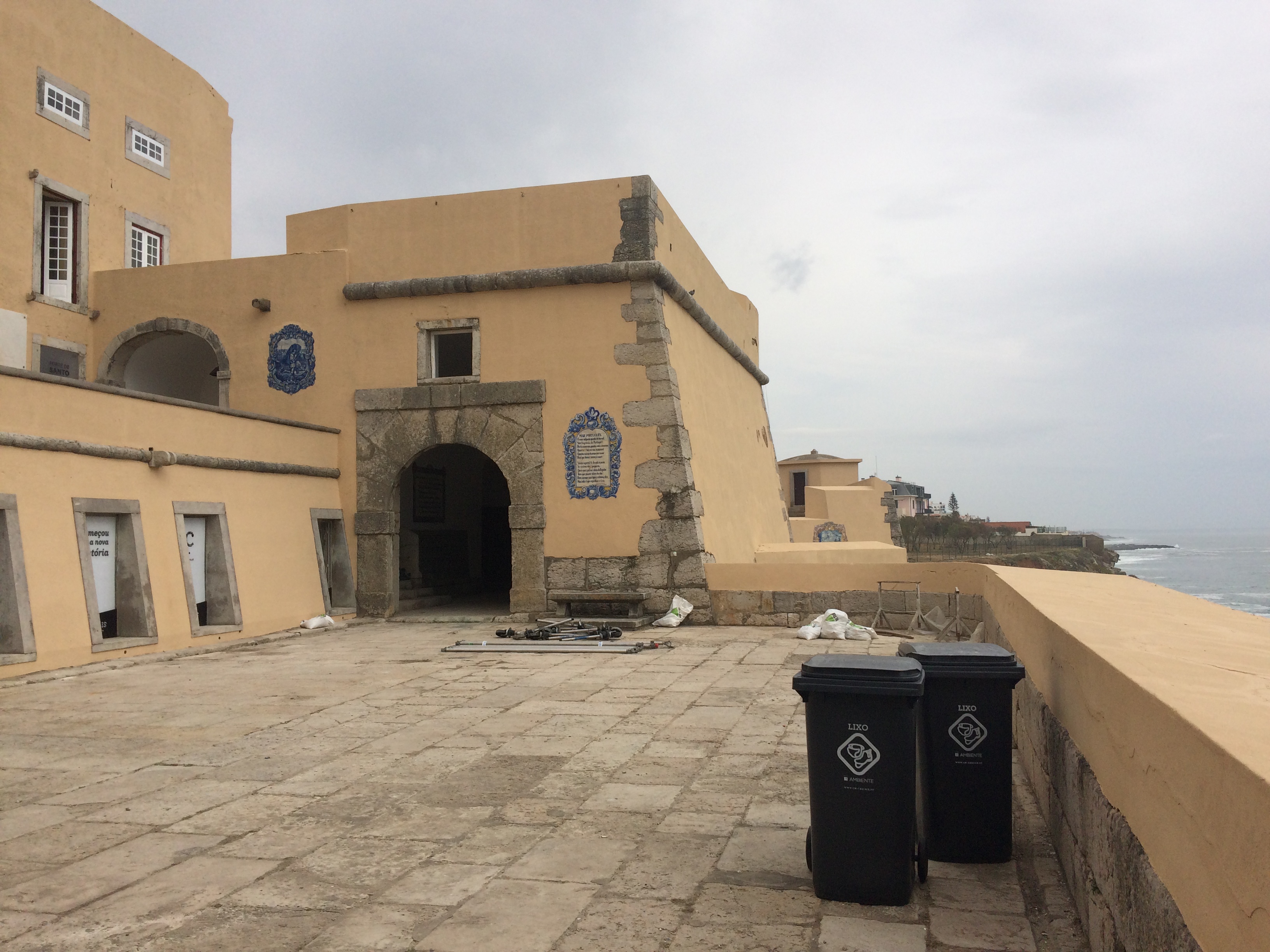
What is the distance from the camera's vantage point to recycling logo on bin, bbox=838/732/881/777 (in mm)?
3332

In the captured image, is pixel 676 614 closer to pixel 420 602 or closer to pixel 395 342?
pixel 420 602

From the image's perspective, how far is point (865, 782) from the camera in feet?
11.0

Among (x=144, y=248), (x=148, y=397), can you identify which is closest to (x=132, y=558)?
(x=148, y=397)

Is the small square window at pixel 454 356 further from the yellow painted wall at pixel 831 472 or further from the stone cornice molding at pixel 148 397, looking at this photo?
the yellow painted wall at pixel 831 472

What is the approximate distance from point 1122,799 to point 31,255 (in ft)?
51.0

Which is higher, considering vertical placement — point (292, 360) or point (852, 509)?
point (292, 360)

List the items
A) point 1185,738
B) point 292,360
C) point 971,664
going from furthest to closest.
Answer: point 292,360, point 971,664, point 1185,738

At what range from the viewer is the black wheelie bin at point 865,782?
3.33 meters

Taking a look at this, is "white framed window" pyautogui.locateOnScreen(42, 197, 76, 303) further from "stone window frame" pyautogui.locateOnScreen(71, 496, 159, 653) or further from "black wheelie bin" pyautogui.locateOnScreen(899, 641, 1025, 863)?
"black wheelie bin" pyautogui.locateOnScreen(899, 641, 1025, 863)

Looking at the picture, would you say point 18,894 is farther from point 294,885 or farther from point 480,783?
point 480,783

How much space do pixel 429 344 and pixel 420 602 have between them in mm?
3809

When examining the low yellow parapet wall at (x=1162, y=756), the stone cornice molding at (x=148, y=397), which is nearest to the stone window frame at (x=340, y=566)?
the stone cornice molding at (x=148, y=397)

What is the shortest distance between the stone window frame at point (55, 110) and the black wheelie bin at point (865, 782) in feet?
50.3

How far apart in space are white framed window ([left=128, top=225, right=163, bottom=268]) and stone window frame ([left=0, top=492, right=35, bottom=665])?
8.28 metres
